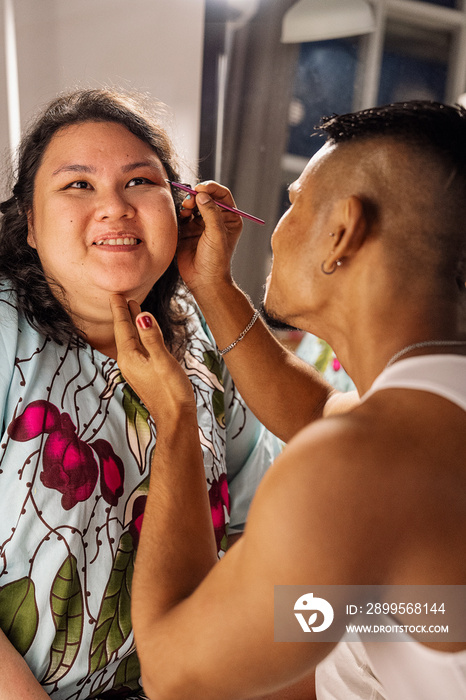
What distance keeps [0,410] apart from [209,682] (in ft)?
2.06

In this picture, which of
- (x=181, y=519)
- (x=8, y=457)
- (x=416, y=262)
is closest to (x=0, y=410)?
(x=8, y=457)

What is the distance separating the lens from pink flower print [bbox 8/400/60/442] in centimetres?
124

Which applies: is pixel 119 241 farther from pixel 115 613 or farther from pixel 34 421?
pixel 115 613

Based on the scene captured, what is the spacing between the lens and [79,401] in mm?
1354

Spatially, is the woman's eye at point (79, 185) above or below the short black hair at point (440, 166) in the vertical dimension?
below

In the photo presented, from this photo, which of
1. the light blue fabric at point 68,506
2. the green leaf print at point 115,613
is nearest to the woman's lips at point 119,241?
the light blue fabric at point 68,506

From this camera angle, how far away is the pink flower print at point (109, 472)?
51.6 inches

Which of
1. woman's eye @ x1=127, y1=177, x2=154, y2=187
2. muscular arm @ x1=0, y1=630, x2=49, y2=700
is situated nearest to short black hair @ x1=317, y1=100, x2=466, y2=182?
woman's eye @ x1=127, y1=177, x2=154, y2=187

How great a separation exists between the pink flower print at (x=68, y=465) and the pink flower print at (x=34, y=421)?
0.02m

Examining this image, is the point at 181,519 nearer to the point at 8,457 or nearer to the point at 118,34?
the point at 8,457

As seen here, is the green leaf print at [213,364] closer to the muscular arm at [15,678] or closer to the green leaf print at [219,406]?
the green leaf print at [219,406]

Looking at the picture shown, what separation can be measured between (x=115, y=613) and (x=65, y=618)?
104mm

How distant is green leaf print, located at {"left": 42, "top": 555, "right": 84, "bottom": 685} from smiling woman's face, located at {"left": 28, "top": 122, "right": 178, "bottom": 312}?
56cm

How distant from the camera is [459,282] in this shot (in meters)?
1.02
